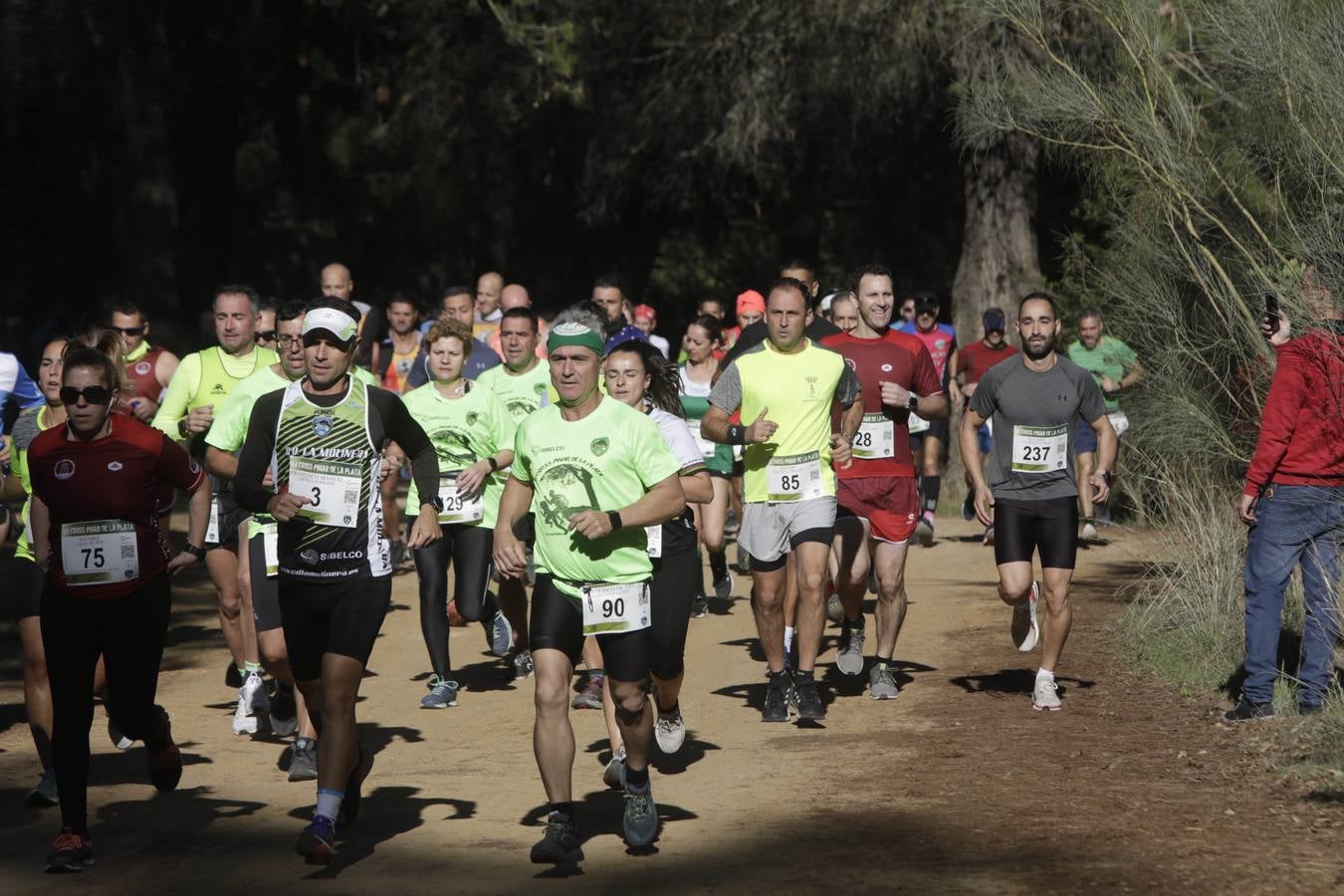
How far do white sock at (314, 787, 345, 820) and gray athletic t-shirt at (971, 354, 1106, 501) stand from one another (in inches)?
171

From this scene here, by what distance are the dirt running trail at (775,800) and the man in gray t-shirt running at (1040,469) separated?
23.1 inches

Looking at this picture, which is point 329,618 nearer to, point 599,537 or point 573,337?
point 599,537

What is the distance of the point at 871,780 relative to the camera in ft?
26.8

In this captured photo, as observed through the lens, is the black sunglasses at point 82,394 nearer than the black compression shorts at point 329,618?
No

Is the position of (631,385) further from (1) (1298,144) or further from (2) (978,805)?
(1) (1298,144)

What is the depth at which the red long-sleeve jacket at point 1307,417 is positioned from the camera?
8742mm

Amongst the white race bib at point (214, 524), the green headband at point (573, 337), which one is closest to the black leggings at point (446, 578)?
the white race bib at point (214, 524)

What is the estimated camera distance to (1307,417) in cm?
877

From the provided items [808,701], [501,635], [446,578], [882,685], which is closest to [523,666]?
[501,635]

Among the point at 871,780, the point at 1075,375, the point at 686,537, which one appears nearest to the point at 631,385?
the point at 686,537

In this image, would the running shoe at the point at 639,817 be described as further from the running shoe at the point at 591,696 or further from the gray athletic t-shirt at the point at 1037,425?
the gray athletic t-shirt at the point at 1037,425

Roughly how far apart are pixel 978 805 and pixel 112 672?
11.4 ft

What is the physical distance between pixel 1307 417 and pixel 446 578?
15.0 feet

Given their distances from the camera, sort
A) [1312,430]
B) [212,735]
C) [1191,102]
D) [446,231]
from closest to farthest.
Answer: [1312,430], [212,735], [1191,102], [446,231]
